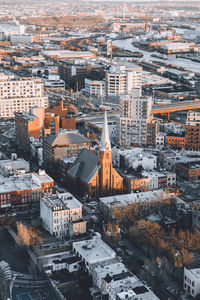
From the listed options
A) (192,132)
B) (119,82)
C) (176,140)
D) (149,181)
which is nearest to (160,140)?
(176,140)

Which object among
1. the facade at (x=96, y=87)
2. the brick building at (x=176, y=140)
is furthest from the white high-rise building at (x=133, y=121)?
the facade at (x=96, y=87)

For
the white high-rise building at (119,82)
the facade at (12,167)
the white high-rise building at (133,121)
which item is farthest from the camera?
the white high-rise building at (119,82)

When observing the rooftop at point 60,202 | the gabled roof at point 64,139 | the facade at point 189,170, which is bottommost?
the facade at point 189,170

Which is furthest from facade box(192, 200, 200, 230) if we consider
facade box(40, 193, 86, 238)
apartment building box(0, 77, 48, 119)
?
apartment building box(0, 77, 48, 119)

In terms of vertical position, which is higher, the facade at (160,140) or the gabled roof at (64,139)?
the gabled roof at (64,139)

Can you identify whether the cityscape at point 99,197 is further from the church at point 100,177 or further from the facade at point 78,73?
the facade at point 78,73
